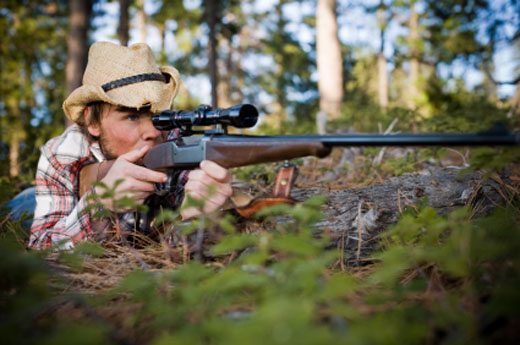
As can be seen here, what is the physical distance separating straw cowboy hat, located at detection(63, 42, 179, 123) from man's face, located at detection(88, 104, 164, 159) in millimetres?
115

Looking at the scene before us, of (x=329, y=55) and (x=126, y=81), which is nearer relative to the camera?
(x=126, y=81)

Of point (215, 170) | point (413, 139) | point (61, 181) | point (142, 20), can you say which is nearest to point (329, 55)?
point (61, 181)

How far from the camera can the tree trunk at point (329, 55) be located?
30.8 ft

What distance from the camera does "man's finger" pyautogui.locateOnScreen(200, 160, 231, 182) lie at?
2180mm

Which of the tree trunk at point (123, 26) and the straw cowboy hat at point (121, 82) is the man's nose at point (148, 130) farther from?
the tree trunk at point (123, 26)

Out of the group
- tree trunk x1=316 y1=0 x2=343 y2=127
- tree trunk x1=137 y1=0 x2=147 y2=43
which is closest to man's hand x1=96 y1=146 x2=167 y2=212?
tree trunk x1=316 y1=0 x2=343 y2=127

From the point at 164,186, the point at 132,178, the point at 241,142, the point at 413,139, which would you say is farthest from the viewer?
the point at 164,186

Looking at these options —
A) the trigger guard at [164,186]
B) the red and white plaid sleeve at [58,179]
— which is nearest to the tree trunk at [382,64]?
the red and white plaid sleeve at [58,179]

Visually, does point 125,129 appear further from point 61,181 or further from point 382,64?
point 382,64

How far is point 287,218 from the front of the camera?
235 cm

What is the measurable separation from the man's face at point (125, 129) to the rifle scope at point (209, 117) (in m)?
0.50

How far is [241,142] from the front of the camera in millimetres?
2131

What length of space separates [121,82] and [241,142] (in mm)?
Answer: 1382

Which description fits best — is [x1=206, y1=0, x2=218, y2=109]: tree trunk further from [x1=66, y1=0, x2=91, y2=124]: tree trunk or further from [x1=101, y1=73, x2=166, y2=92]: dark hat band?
[x1=101, y1=73, x2=166, y2=92]: dark hat band
